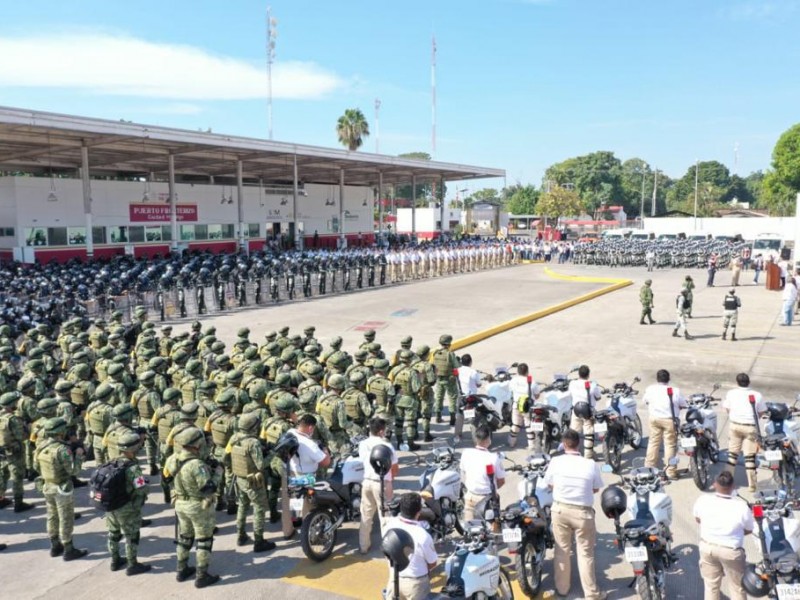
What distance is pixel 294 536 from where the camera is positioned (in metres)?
7.06

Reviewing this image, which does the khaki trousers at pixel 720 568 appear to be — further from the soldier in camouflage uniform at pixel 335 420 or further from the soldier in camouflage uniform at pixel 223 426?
the soldier in camouflage uniform at pixel 223 426

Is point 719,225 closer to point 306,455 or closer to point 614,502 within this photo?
point 614,502

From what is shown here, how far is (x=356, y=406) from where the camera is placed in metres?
8.34

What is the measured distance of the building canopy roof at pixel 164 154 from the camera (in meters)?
23.7

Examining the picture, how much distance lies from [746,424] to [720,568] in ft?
10.7

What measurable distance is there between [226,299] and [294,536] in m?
16.9

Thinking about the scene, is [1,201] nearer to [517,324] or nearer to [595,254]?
[517,324]

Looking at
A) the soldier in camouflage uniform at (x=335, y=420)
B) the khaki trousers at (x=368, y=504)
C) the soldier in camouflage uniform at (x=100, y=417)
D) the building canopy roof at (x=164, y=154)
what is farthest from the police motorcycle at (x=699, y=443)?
the building canopy roof at (x=164, y=154)

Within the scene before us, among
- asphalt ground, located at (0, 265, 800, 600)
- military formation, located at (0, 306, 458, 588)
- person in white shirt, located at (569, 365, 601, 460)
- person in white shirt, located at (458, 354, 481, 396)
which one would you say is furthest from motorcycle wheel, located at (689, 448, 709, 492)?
military formation, located at (0, 306, 458, 588)

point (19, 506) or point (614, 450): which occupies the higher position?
point (614, 450)

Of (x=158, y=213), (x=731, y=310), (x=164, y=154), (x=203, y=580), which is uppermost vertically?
(x=164, y=154)

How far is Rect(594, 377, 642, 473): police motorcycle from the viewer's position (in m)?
8.52

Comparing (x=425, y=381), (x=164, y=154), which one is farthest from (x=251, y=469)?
(x=164, y=154)

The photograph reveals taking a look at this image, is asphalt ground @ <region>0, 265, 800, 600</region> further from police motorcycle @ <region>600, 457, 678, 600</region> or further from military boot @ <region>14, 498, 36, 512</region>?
police motorcycle @ <region>600, 457, 678, 600</region>
